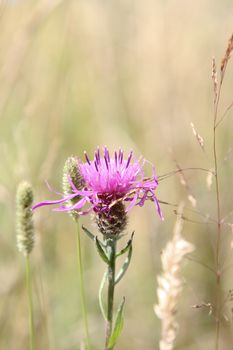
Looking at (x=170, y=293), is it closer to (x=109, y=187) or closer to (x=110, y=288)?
(x=110, y=288)

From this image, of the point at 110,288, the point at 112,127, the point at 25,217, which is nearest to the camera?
the point at 110,288

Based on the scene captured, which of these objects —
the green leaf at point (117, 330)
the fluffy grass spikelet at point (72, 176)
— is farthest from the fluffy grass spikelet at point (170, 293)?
the fluffy grass spikelet at point (72, 176)

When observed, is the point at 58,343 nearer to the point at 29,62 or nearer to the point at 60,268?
the point at 60,268

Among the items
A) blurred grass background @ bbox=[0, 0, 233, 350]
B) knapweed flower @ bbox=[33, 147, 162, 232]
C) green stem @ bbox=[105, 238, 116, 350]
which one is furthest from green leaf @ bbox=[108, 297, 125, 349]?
blurred grass background @ bbox=[0, 0, 233, 350]

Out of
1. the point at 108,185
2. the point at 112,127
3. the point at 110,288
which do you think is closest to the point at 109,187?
the point at 108,185

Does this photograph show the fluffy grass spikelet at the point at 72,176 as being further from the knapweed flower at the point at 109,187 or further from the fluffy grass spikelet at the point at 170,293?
the fluffy grass spikelet at the point at 170,293

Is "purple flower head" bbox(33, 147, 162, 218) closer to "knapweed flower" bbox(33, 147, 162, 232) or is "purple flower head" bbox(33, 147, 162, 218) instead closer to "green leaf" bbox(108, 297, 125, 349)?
"knapweed flower" bbox(33, 147, 162, 232)

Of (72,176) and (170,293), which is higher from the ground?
(72,176)
